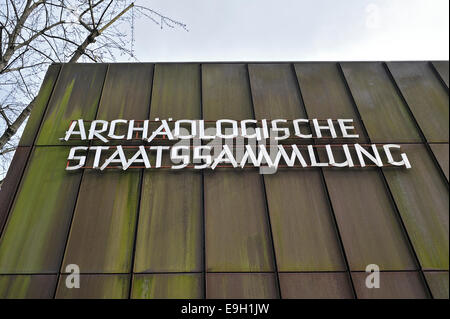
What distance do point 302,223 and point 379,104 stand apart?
4.08m

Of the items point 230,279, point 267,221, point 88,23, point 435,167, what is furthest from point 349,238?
point 88,23

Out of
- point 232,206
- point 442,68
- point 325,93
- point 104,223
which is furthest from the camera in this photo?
point 442,68

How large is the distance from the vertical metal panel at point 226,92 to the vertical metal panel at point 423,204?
3.72 meters

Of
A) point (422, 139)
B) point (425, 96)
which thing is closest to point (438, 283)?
point (422, 139)

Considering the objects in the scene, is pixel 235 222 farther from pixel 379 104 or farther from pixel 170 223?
pixel 379 104

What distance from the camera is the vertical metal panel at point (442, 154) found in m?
6.69

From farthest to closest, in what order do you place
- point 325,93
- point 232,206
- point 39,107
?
1. point 325,93
2. point 39,107
3. point 232,206

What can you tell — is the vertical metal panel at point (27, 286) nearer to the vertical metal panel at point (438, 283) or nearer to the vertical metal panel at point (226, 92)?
the vertical metal panel at point (226, 92)

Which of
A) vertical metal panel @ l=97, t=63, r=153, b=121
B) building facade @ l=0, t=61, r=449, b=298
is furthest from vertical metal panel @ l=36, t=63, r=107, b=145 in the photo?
vertical metal panel @ l=97, t=63, r=153, b=121

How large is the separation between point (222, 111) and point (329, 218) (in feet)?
11.9

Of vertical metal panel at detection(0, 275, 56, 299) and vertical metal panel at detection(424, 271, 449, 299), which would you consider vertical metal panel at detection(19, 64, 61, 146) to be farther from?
vertical metal panel at detection(424, 271, 449, 299)

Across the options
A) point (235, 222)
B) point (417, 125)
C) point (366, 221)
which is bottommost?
point (366, 221)

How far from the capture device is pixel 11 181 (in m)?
6.48

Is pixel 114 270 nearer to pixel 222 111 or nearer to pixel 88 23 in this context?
pixel 222 111
